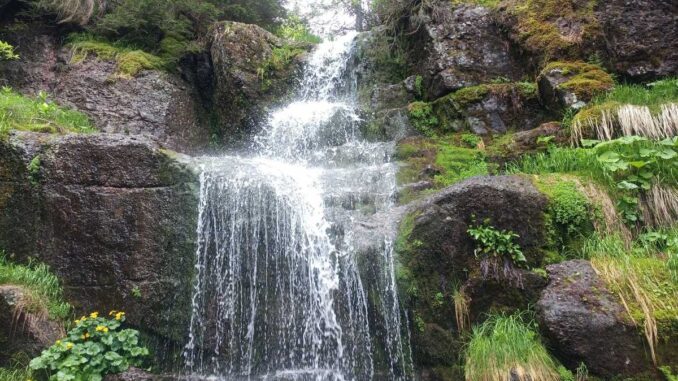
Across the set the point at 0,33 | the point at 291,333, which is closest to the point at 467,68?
the point at 291,333

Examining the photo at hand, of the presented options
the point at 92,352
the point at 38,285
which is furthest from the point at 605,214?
the point at 38,285

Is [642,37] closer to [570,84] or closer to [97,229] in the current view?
[570,84]

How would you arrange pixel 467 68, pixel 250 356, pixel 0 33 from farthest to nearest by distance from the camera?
pixel 0 33
pixel 467 68
pixel 250 356

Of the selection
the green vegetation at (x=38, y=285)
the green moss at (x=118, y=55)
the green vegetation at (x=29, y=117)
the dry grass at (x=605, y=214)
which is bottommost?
the green vegetation at (x=38, y=285)

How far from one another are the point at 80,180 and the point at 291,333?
310 cm

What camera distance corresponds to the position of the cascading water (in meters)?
4.90

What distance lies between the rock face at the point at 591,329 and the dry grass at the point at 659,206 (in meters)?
1.48

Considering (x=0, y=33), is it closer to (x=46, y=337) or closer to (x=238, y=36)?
(x=238, y=36)

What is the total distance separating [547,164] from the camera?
19.4 feet

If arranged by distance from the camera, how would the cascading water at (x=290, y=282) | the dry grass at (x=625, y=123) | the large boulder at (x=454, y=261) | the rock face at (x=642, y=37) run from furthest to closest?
the rock face at (x=642, y=37) → the dry grass at (x=625, y=123) → the cascading water at (x=290, y=282) → the large boulder at (x=454, y=261)

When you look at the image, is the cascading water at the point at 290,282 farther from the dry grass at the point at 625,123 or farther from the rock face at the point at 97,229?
the dry grass at the point at 625,123

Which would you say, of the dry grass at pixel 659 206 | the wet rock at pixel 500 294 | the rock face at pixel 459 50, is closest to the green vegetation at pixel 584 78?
the rock face at pixel 459 50

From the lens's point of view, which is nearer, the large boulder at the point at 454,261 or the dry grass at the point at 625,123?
the large boulder at the point at 454,261

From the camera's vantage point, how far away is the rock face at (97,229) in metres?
5.17
